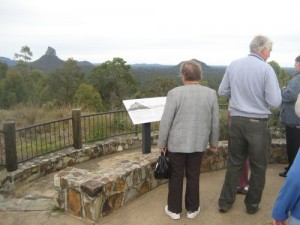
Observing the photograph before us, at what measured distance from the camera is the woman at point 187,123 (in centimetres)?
348

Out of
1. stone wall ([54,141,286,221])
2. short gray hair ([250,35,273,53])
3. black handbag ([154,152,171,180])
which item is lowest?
stone wall ([54,141,286,221])

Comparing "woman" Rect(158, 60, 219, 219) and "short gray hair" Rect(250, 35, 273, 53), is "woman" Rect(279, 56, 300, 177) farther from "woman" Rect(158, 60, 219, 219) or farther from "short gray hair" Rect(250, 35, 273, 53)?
"woman" Rect(158, 60, 219, 219)

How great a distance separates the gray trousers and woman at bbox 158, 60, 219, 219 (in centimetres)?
27

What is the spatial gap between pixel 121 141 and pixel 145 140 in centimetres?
197

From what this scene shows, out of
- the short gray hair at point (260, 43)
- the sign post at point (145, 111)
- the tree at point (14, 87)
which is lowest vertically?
the tree at point (14, 87)

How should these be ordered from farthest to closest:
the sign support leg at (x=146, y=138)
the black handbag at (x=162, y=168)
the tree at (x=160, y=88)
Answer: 1. the tree at (x=160, y=88)
2. the sign support leg at (x=146, y=138)
3. the black handbag at (x=162, y=168)

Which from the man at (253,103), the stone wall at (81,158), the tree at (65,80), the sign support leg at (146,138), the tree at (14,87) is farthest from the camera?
the tree at (65,80)

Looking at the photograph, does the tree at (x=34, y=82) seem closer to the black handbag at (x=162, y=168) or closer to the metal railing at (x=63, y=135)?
the metal railing at (x=63, y=135)

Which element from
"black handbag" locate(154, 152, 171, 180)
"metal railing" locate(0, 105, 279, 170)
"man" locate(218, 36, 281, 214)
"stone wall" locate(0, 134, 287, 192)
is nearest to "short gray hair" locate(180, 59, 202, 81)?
"man" locate(218, 36, 281, 214)

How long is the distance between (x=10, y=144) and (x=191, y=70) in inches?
144

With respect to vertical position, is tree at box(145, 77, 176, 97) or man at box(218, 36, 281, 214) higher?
man at box(218, 36, 281, 214)

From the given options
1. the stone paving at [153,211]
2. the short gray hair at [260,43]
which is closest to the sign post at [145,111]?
the stone paving at [153,211]

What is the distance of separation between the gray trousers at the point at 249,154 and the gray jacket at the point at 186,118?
361 millimetres

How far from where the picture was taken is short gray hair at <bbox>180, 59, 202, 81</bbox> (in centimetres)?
349
